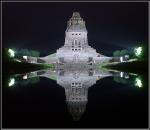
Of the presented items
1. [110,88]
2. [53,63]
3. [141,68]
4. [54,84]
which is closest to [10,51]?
[53,63]

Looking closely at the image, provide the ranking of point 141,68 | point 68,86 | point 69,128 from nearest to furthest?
point 69,128 → point 68,86 → point 141,68

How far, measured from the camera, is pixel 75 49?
2003cm

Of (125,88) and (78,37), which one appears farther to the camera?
(78,37)

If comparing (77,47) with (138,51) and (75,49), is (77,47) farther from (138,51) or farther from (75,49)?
(138,51)

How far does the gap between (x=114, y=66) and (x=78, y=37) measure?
16.0 feet

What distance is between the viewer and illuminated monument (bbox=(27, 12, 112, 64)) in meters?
15.3

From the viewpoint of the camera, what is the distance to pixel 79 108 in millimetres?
6238

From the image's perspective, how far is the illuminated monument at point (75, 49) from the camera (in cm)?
1534

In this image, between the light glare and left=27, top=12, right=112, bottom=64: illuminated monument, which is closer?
the light glare

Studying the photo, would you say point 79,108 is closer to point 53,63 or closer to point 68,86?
point 68,86

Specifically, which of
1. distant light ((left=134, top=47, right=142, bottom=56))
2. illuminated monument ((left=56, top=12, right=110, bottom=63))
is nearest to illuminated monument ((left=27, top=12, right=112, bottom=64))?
illuminated monument ((left=56, top=12, right=110, bottom=63))

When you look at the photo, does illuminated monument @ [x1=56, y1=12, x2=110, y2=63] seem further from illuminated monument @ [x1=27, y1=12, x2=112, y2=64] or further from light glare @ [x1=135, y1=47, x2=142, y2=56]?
light glare @ [x1=135, y1=47, x2=142, y2=56]

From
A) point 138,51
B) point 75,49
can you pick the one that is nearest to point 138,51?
point 138,51

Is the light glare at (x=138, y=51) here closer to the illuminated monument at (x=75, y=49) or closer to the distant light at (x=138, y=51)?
the distant light at (x=138, y=51)
